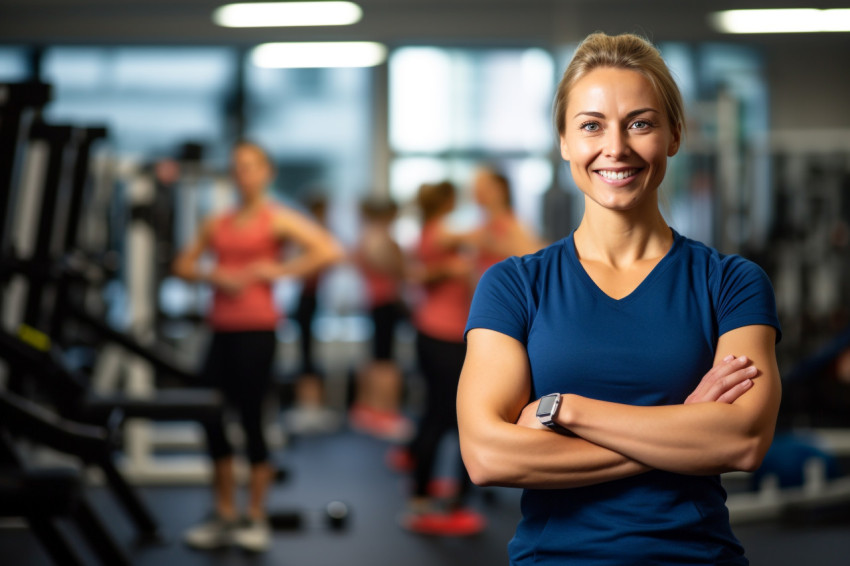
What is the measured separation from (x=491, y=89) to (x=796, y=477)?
4.98m

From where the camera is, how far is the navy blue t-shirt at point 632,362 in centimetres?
117

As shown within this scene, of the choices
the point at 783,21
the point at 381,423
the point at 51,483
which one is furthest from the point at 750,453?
the point at 783,21

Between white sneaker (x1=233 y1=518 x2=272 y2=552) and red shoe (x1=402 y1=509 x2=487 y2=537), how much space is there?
25.5 inches

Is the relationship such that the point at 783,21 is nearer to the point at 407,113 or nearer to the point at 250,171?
the point at 407,113

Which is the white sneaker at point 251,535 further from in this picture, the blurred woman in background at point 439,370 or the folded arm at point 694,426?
the folded arm at point 694,426

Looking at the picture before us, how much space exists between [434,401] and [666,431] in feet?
9.60

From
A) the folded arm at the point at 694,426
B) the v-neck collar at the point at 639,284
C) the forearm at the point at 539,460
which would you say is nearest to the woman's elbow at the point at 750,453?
the folded arm at the point at 694,426

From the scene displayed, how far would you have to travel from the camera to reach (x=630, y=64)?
126 cm

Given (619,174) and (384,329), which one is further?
(384,329)

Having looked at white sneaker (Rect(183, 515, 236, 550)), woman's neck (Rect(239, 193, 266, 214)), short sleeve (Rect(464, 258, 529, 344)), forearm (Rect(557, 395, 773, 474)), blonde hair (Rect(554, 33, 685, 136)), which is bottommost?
white sneaker (Rect(183, 515, 236, 550))

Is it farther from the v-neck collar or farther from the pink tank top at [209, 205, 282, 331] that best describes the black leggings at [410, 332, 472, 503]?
the v-neck collar

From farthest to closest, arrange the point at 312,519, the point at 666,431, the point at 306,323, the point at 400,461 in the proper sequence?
the point at 306,323 → the point at 400,461 → the point at 312,519 → the point at 666,431

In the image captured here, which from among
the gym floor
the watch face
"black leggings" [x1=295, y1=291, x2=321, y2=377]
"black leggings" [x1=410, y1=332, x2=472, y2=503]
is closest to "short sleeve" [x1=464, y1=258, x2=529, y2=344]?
the watch face

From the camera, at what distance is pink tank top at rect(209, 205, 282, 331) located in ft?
12.3
